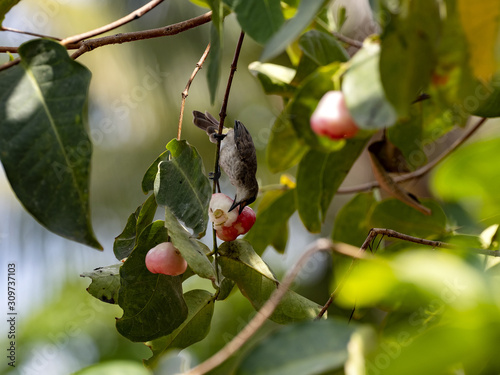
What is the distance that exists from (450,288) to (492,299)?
0.03 m

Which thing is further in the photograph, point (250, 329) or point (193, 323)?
point (193, 323)

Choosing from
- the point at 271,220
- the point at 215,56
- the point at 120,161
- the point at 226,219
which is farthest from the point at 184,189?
the point at 120,161

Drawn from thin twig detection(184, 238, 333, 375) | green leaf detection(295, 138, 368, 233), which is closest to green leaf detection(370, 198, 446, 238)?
green leaf detection(295, 138, 368, 233)

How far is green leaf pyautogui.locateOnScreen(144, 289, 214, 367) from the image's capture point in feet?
2.15

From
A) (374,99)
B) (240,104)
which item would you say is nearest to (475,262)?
(374,99)

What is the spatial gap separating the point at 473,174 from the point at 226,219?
34 cm

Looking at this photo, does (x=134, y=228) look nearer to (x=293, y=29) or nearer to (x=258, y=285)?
(x=258, y=285)

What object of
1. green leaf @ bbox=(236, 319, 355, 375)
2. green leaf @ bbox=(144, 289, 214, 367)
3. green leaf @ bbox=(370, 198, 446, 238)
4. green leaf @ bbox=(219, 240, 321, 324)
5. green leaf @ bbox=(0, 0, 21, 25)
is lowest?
Result: green leaf @ bbox=(370, 198, 446, 238)

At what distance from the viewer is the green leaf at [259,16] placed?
0.49 m

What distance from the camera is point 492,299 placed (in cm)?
25

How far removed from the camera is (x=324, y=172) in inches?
27.3

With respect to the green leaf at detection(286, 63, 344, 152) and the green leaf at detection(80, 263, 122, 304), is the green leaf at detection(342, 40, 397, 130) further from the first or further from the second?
the green leaf at detection(80, 263, 122, 304)

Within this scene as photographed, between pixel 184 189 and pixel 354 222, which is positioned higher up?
pixel 184 189

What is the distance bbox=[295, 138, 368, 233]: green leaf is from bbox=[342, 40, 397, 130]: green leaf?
0.81 feet
